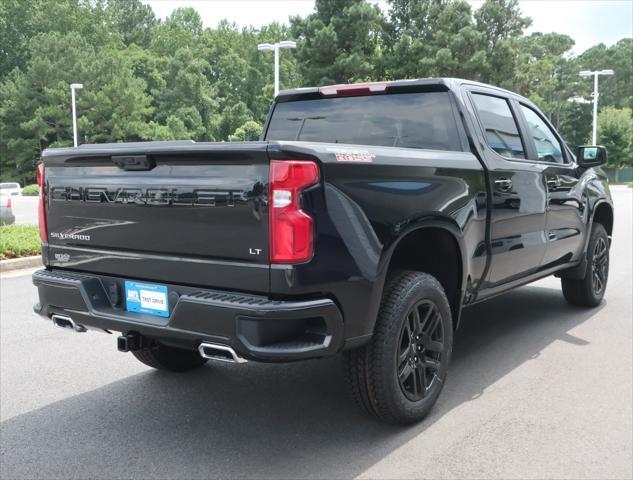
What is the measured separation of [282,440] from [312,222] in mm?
1310

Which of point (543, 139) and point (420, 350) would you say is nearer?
point (420, 350)

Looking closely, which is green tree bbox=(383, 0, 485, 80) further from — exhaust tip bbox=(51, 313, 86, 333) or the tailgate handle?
exhaust tip bbox=(51, 313, 86, 333)

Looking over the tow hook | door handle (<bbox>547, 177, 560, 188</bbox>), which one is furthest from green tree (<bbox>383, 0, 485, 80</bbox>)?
the tow hook

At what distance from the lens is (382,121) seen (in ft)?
14.5

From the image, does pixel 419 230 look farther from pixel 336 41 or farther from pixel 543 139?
pixel 336 41

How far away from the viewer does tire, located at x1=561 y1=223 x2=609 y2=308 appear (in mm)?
6070

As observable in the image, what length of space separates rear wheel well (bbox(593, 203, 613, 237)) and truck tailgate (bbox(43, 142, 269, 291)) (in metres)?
4.49

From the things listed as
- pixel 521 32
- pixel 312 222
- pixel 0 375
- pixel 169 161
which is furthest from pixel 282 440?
pixel 521 32

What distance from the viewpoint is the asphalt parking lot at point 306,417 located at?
3.12 metres

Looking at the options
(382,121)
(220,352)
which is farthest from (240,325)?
(382,121)

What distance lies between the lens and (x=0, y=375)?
14.9ft

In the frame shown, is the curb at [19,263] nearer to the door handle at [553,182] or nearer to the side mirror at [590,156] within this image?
the door handle at [553,182]

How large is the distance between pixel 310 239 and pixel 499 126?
8.03ft

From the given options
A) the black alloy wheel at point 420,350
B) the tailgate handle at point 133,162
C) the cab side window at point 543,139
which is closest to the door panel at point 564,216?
the cab side window at point 543,139
